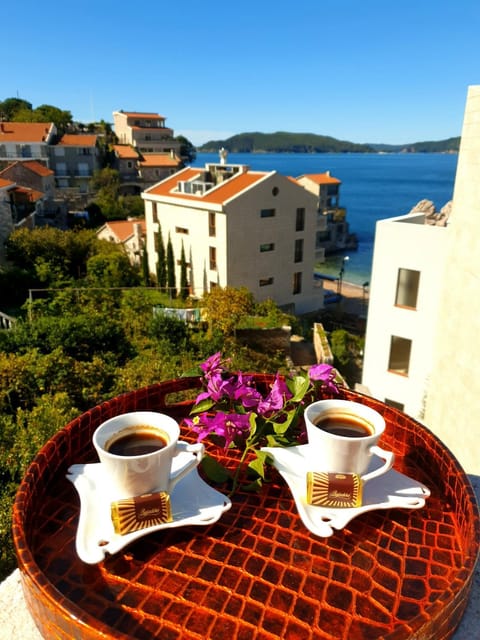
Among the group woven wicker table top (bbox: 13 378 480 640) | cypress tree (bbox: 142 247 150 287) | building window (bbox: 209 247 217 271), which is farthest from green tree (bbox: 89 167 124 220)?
woven wicker table top (bbox: 13 378 480 640)

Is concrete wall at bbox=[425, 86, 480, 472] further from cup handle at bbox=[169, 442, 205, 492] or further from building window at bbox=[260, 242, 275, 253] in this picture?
building window at bbox=[260, 242, 275, 253]

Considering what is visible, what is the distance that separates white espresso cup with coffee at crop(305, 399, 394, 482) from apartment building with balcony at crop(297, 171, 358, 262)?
160 ft

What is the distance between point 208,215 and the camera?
25.8 m

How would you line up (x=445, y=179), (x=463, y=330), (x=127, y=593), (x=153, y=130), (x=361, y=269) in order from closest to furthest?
(x=127, y=593)
(x=463, y=330)
(x=361, y=269)
(x=153, y=130)
(x=445, y=179)

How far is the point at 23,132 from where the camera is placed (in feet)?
171

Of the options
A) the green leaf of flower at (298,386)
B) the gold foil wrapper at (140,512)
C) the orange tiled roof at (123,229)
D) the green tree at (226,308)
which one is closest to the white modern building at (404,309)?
the green tree at (226,308)

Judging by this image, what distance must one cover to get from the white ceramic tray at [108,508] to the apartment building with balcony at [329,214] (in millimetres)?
49282

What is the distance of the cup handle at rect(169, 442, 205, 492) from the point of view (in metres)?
2.17

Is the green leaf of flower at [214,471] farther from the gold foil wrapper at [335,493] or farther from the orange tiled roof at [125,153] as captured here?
the orange tiled roof at [125,153]

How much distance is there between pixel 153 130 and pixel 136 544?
250 feet

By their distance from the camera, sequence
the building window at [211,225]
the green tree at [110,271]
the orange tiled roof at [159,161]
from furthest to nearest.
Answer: the orange tiled roof at [159,161]
the green tree at [110,271]
the building window at [211,225]

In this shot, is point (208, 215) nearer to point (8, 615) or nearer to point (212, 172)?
point (212, 172)

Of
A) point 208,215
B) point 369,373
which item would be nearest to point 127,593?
point 369,373

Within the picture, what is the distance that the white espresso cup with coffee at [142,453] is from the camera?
199 cm
